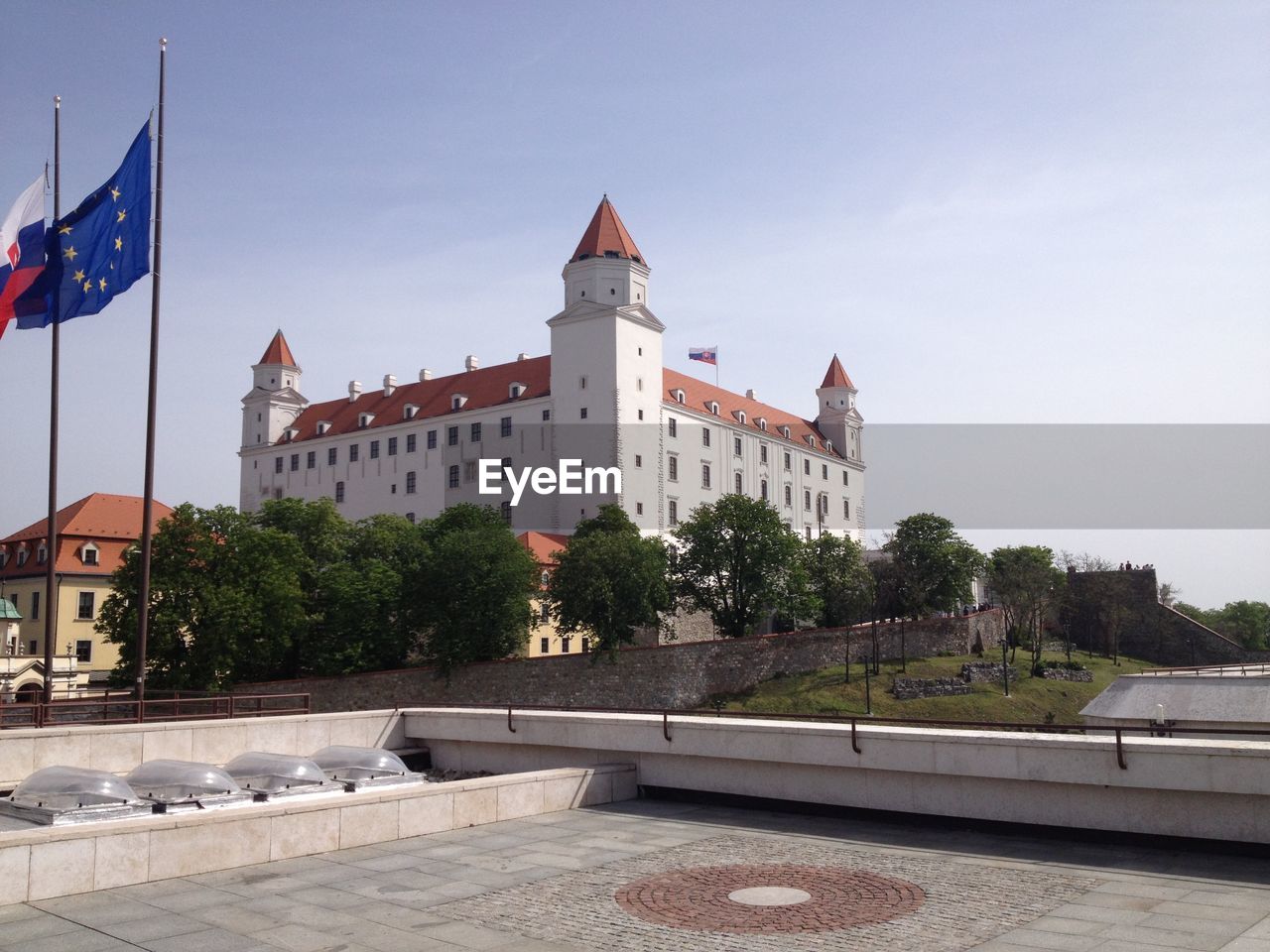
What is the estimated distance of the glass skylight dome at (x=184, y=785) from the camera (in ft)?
50.6

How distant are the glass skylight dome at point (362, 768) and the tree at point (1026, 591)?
2504 inches

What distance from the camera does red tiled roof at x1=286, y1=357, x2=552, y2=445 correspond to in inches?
3246

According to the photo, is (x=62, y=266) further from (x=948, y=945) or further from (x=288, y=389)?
(x=288, y=389)

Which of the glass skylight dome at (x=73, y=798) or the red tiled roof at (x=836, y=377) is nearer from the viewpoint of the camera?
the glass skylight dome at (x=73, y=798)

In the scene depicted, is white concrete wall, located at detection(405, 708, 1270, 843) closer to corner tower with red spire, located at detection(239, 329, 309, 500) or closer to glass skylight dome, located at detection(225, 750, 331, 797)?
glass skylight dome, located at detection(225, 750, 331, 797)

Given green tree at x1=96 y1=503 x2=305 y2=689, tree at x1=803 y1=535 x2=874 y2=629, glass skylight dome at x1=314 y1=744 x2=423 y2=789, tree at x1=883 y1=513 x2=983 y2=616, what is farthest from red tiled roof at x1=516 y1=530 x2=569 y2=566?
glass skylight dome at x1=314 y1=744 x2=423 y2=789

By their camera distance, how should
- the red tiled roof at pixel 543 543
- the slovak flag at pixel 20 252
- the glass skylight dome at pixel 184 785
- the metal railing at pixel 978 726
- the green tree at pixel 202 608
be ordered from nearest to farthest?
the metal railing at pixel 978 726
the glass skylight dome at pixel 184 785
the slovak flag at pixel 20 252
the green tree at pixel 202 608
the red tiled roof at pixel 543 543

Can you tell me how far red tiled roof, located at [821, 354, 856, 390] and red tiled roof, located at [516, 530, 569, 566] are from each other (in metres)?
44.7

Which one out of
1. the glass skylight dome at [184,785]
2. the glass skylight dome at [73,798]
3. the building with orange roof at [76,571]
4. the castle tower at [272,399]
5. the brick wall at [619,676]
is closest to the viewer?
the glass skylight dome at [73,798]

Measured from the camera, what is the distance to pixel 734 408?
9106 centimetres

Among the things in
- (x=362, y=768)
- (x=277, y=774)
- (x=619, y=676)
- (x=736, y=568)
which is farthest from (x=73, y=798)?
(x=736, y=568)

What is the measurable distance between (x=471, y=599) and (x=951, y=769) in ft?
127

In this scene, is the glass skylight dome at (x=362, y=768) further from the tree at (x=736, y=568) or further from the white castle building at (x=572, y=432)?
the white castle building at (x=572, y=432)

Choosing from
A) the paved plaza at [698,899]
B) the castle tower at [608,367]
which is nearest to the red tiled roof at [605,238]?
the castle tower at [608,367]
